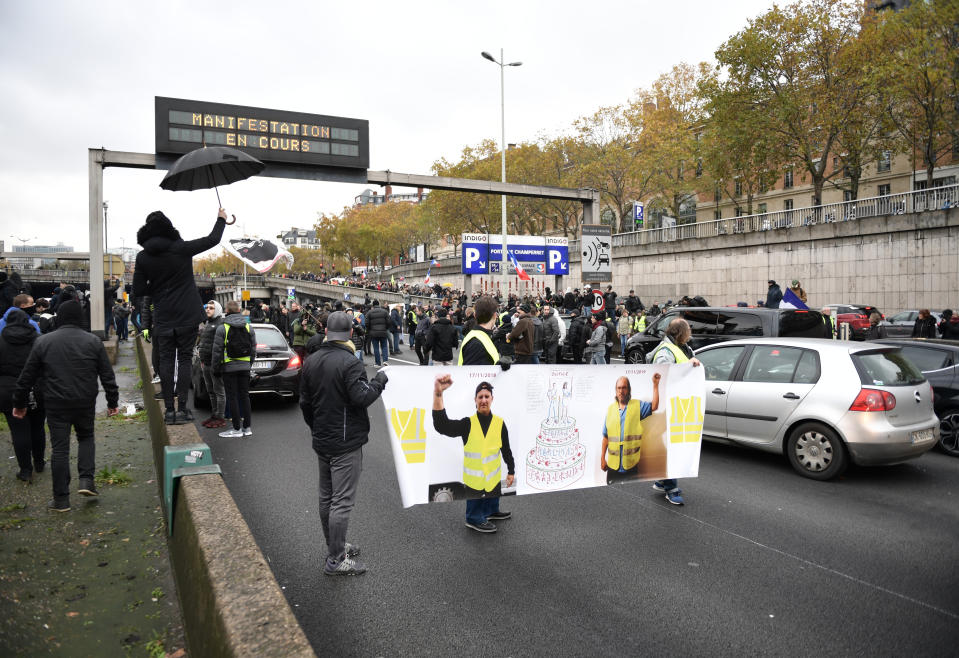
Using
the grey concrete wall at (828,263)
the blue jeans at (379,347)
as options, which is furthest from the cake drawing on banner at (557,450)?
the grey concrete wall at (828,263)

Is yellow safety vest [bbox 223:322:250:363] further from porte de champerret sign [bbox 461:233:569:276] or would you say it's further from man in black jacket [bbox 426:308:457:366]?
porte de champerret sign [bbox 461:233:569:276]

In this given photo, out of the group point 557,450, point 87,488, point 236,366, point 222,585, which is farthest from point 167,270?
point 222,585

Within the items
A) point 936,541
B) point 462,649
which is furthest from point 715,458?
point 462,649

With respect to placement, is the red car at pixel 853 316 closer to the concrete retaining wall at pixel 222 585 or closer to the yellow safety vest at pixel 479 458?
the yellow safety vest at pixel 479 458

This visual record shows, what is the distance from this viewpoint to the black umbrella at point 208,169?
274 inches

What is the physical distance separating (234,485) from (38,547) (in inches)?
77.7

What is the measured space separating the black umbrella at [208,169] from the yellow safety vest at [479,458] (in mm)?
3535

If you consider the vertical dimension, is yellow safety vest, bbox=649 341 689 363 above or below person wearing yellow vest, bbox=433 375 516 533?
above

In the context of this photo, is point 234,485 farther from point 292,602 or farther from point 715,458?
point 715,458

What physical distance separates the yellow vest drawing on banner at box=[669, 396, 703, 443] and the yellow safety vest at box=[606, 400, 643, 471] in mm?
388

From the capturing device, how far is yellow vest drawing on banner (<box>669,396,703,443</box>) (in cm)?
612

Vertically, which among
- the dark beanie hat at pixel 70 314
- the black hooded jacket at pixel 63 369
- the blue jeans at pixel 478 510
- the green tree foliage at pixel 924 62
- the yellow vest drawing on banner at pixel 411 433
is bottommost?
the blue jeans at pixel 478 510

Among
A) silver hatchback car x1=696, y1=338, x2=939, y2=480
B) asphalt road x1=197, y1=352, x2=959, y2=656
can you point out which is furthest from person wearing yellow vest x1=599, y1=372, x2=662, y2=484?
silver hatchback car x1=696, y1=338, x2=939, y2=480

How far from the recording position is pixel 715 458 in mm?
8008
